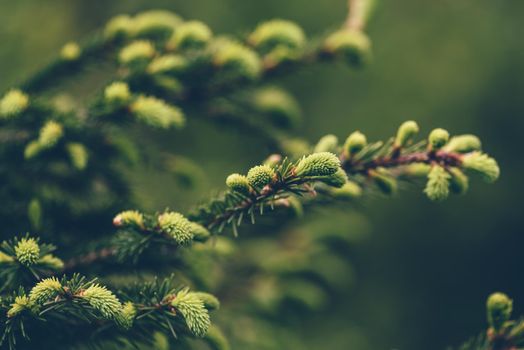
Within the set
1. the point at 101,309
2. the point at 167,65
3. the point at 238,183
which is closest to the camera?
the point at 101,309

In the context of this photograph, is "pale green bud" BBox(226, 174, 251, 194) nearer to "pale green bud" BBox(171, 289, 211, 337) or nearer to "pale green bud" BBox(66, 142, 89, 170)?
"pale green bud" BBox(171, 289, 211, 337)

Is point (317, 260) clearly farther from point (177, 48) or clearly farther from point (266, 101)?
point (177, 48)

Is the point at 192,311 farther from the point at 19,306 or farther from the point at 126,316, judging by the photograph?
the point at 19,306

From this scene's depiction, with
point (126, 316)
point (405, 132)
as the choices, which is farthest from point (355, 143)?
point (126, 316)

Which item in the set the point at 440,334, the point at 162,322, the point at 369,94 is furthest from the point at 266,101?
the point at 440,334

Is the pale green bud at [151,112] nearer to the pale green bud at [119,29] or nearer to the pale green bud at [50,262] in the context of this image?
the pale green bud at [119,29]

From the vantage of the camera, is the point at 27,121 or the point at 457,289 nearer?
the point at 27,121

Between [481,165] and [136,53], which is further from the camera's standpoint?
[136,53]
